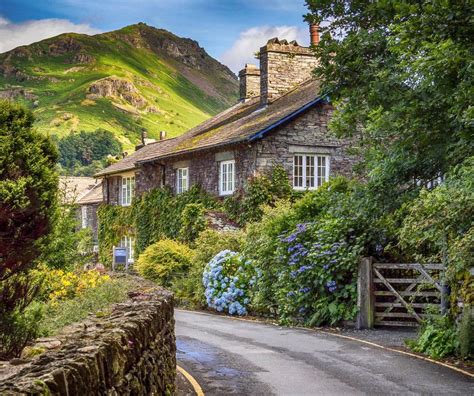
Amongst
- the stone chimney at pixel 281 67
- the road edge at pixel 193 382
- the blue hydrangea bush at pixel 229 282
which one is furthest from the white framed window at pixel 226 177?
the road edge at pixel 193 382

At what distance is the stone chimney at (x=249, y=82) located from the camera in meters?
40.2

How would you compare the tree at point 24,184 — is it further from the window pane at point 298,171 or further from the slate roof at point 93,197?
the slate roof at point 93,197

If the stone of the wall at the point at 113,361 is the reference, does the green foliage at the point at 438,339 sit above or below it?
below

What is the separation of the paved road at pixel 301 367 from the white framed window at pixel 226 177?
1433cm

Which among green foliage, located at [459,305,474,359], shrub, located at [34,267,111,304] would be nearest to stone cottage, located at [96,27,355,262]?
shrub, located at [34,267,111,304]

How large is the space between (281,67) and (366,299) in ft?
60.2

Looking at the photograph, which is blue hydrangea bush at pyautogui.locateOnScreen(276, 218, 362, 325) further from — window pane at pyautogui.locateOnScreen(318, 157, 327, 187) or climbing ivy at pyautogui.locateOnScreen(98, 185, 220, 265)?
climbing ivy at pyautogui.locateOnScreen(98, 185, 220, 265)

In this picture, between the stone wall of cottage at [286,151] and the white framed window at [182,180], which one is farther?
the white framed window at [182,180]

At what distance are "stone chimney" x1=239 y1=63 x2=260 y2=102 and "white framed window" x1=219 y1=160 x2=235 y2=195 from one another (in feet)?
30.3

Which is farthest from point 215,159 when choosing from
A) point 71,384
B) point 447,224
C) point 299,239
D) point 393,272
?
point 71,384

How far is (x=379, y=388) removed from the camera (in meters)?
11.2

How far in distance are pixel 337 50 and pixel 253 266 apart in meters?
7.40

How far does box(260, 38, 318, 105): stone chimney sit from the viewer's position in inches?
1321

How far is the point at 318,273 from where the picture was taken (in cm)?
1914
